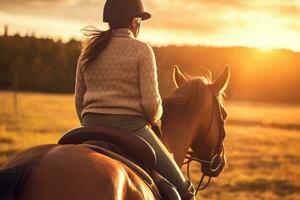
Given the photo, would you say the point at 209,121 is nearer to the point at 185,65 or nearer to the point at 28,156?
the point at 28,156

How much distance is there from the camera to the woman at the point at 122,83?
4.32 metres

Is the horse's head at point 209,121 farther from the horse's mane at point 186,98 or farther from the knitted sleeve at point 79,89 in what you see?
the knitted sleeve at point 79,89

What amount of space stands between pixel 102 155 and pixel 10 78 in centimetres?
7588

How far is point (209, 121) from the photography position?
18.8ft

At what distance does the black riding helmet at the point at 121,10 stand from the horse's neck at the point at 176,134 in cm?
112

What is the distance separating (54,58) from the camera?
8244cm

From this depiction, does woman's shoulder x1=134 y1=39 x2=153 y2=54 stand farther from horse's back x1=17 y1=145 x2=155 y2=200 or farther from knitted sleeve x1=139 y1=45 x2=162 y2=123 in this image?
horse's back x1=17 y1=145 x2=155 y2=200

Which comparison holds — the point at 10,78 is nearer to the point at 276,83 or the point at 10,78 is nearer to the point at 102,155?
the point at 276,83

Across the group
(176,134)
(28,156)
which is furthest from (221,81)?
(28,156)

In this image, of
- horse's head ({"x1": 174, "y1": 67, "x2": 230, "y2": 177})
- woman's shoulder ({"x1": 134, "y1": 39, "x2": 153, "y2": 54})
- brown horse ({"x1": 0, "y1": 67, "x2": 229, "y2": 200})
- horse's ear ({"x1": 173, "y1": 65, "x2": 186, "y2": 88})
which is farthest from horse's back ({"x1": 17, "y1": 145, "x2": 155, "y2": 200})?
horse's ear ({"x1": 173, "y1": 65, "x2": 186, "y2": 88})

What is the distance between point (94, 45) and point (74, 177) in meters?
1.37

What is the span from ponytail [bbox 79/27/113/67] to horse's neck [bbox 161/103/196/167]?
113 cm

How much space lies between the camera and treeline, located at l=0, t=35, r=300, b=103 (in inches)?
3100

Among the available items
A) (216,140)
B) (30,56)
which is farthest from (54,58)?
(216,140)
